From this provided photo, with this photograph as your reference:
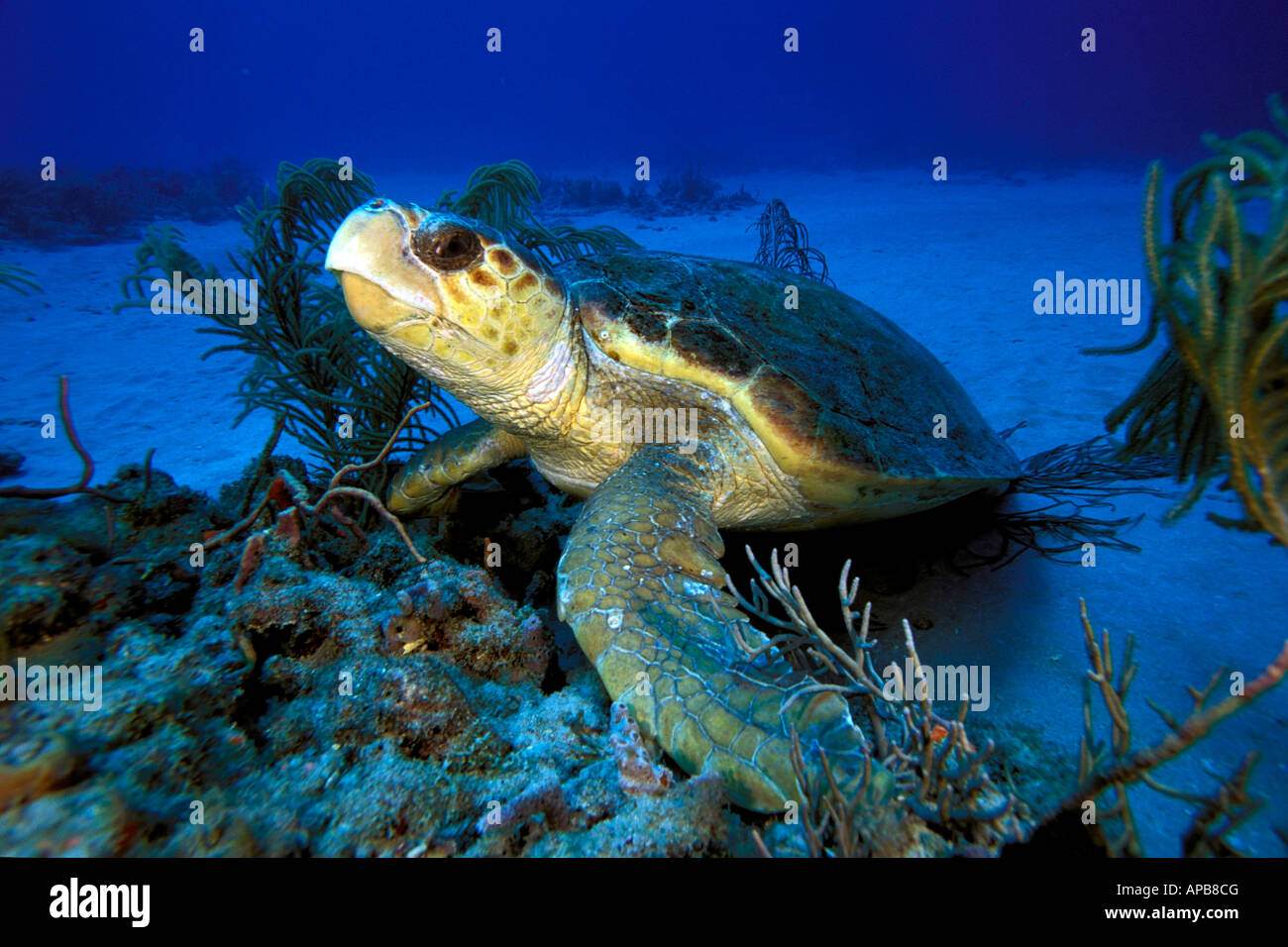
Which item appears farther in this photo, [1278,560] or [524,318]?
[1278,560]

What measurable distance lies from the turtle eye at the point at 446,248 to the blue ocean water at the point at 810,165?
1.48m

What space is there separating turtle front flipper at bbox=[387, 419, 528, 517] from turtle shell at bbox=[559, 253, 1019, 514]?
2.72ft

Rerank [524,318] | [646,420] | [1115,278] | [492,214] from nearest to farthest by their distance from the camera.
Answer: [524,318]
[646,420]
[492,214]
[1115,278]

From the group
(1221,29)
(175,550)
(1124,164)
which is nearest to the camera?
(175,550)

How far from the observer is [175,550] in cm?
162

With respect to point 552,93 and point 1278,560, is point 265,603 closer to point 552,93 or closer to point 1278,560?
point 1278,560

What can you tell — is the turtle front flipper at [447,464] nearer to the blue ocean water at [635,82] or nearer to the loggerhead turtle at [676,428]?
the loggerhead turtle at [676,428]

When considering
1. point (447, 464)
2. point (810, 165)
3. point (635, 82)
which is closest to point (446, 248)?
point (447, 464)

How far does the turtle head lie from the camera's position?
1807 millimetres

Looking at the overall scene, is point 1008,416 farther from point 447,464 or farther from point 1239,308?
point 447,464

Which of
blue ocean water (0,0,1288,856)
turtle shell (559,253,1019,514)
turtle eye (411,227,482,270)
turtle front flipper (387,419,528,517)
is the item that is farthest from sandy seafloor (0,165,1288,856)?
turtle eye (411,227,482,270)

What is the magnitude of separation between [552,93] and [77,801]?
97166 mm

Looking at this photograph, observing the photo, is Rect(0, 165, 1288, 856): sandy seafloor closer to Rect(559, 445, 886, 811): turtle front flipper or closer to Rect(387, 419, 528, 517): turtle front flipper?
Rect(559, 445, 886, 811): turtle front flipper

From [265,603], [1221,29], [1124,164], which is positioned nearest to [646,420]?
[265,603]
